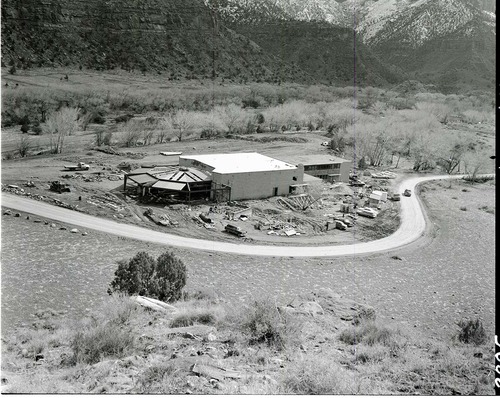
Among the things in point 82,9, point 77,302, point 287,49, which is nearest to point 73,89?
point 82,9

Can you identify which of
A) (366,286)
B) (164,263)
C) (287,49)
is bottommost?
(366,286)

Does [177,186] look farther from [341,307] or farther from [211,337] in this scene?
[211,337]

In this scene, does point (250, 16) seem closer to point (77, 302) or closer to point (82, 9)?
point (82, 9)

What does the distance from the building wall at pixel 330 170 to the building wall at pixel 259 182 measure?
677 centimetres

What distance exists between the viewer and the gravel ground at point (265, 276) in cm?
2108

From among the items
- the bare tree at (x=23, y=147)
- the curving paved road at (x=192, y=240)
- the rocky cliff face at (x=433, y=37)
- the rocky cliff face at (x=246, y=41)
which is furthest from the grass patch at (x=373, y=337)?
the rocky cliff face at (x=433, y=37)

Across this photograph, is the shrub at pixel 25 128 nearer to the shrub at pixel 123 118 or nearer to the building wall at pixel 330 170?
the shrub at pixel 123 118

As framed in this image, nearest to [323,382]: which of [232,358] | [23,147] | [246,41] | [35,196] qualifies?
[232,358]

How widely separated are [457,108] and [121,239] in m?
83.7

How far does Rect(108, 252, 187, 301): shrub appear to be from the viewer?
19859 mm

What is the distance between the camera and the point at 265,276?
25141 mm

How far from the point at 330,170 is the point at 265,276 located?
2485 cm

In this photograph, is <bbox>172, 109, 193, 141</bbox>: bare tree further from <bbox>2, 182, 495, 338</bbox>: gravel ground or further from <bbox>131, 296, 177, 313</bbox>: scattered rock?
<bbox>131, 296, 177, 313</bbox>: scattered rock

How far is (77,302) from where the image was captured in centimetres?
2042
